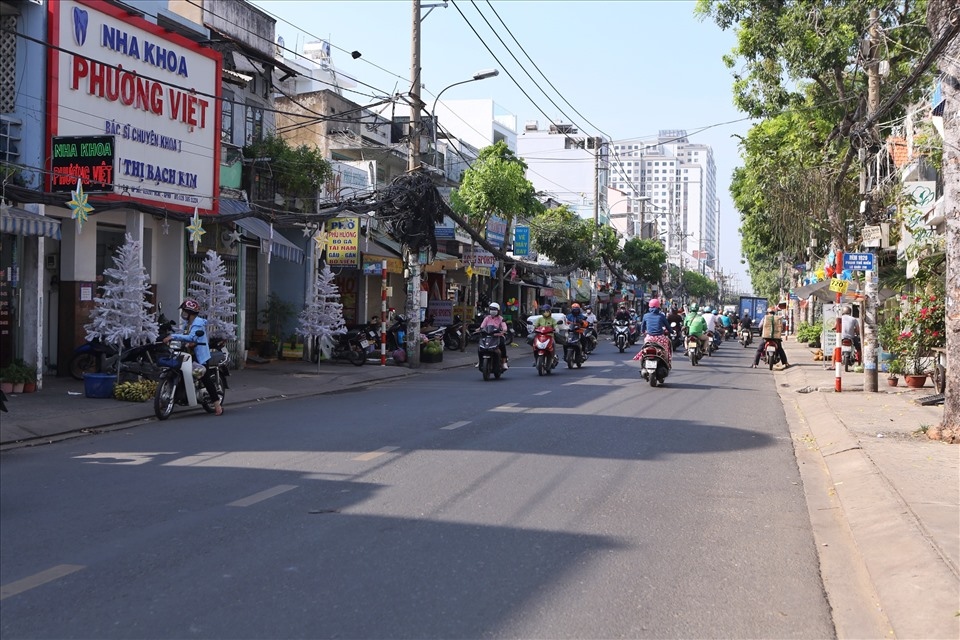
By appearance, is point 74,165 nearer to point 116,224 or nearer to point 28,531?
point 116,224

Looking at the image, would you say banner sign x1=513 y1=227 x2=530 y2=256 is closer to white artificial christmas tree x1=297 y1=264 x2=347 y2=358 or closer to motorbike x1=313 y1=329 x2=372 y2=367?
motorbike x1=313 y1=329 x2=372 y2=367

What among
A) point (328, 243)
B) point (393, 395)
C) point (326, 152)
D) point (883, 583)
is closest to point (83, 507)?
point (883, 583)

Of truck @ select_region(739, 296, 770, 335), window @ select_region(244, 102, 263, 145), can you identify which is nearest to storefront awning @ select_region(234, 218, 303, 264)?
window @ select_region(244, 102, 263, 145)

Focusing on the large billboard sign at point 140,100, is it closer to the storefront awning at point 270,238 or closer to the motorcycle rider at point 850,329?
the storefront awning at point 270,238

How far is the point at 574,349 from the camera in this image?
953 inches

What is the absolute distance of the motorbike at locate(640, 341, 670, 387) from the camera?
1870cm

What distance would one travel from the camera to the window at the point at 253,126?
24.3 metres

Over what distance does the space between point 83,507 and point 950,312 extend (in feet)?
33.4

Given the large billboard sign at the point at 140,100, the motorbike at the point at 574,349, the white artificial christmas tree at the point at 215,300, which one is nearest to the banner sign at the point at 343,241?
the large billboard sign at the point at 140,100

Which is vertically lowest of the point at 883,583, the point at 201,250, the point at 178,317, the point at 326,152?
the point at 883,583

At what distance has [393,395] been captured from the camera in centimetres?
1695

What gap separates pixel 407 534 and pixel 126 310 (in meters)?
11.1

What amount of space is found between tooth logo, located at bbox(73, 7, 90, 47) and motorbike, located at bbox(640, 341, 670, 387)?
12584 millimetres

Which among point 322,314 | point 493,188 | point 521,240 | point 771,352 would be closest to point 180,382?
point 322,314
